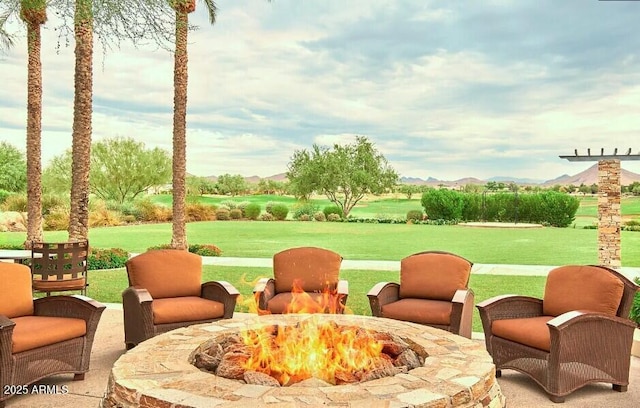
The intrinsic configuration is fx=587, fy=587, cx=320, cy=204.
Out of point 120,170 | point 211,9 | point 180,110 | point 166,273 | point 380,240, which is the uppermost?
point 211,9

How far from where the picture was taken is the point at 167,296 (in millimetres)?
5664

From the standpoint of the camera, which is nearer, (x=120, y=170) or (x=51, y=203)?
(x=51, y=203)

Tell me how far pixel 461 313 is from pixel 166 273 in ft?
9.17

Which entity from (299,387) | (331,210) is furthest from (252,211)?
(299,387)

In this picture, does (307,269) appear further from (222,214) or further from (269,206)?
(269,206)

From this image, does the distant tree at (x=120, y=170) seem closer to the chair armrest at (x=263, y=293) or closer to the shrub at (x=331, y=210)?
the shrub at (x=331, y=210)

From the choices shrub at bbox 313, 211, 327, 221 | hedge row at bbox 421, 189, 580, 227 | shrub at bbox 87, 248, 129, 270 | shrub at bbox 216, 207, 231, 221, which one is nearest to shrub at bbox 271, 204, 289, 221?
shrub at bbox 313, 211, 327, 221

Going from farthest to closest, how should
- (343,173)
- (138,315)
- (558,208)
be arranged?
(343,173), (558,208), (138,315)

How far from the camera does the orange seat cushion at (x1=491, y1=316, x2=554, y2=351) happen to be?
14.3ft

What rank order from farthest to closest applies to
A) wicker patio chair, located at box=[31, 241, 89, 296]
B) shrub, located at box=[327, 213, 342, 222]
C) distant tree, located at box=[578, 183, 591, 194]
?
shrub, located at box=[327, 213, 342, 222] < distant tree, located at box=[578, 183, 591, 194] < wicker patio chair, located at box=[31, 241, 89, 296]

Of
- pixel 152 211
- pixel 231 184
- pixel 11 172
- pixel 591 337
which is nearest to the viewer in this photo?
pixel 591 337

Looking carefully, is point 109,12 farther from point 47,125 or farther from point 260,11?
point 47,125

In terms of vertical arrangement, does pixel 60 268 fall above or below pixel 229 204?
below

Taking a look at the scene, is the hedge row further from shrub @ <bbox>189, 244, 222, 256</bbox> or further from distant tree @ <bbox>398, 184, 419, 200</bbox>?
shrub @ <bbox>189, 244, 222, 256</bbox>
